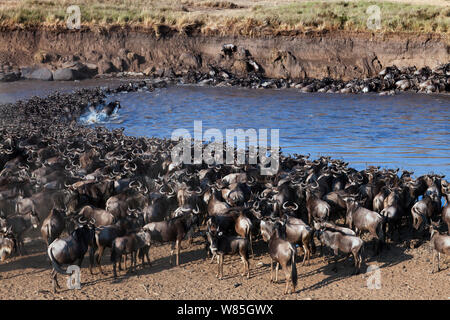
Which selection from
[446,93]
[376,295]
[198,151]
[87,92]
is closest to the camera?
[376,295]

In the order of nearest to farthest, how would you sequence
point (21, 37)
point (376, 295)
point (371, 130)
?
point (376, 295), point (371, 130), point (21, 37)

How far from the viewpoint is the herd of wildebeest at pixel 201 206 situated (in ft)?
37.0

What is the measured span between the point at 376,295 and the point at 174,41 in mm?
40894

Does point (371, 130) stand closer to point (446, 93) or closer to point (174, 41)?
point (446, 93)

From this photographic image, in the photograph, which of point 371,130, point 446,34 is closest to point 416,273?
point 371,130

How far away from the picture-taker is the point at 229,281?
436 inches

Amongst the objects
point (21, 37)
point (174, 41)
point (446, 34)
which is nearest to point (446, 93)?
point (446, 34)

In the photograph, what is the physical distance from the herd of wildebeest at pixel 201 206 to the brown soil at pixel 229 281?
0.94 feet

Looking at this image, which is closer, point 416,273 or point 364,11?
point 416,273

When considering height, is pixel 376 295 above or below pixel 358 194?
below

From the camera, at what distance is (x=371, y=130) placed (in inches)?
1101

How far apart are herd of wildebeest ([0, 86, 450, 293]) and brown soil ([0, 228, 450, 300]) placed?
0.94 feet

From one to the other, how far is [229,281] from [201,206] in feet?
11.2

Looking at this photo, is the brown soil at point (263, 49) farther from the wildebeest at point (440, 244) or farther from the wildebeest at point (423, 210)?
the wildebeest at point (440, 244)
